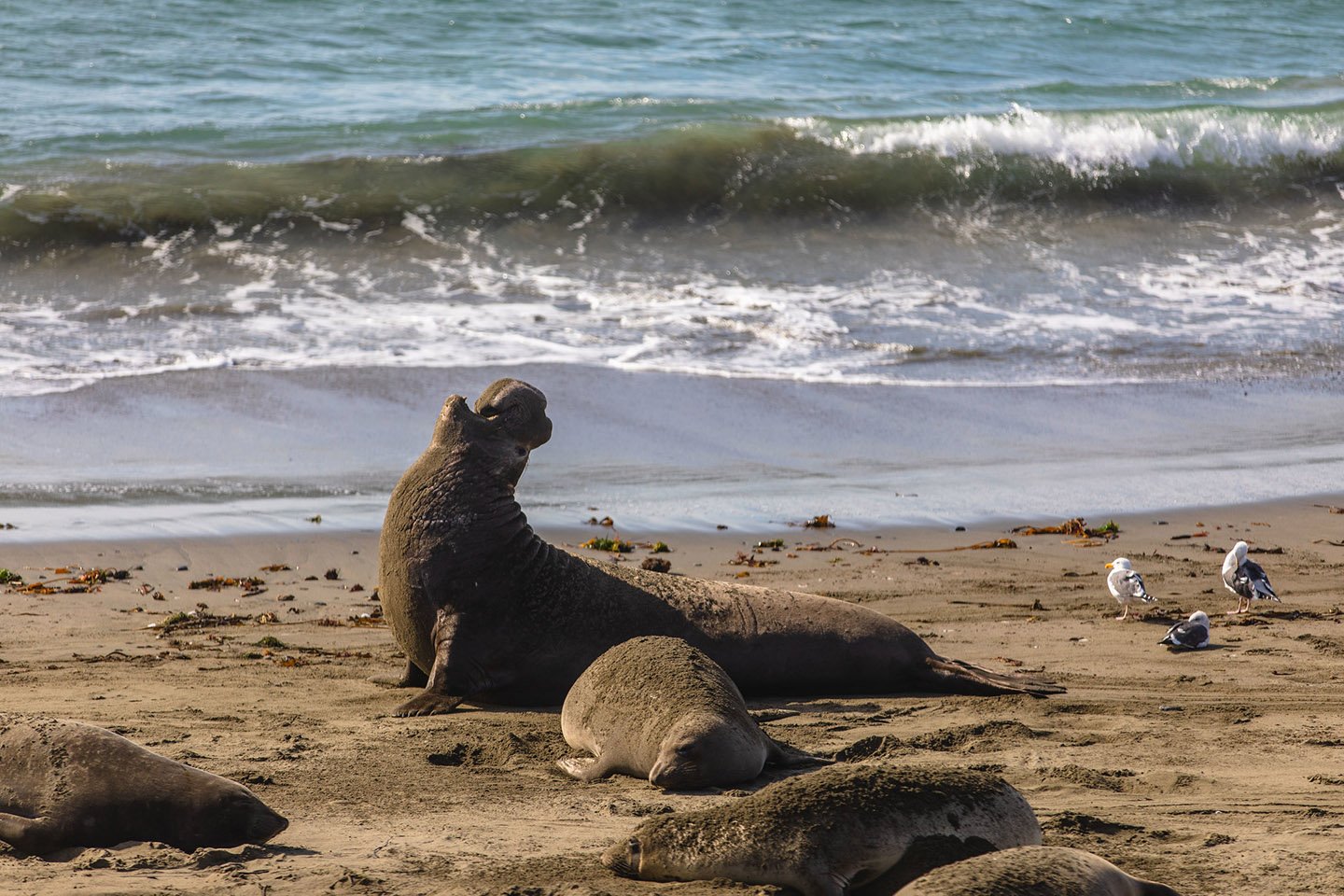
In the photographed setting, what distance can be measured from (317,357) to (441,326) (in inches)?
65.6

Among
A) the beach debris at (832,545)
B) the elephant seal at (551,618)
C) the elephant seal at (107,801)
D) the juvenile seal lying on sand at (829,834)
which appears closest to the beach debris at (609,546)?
the beach debris at (832,545)

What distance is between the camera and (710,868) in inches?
142

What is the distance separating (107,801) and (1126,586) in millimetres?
4929

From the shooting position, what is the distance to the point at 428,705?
5637mm

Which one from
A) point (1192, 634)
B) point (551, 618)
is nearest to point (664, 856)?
point (551, 618)

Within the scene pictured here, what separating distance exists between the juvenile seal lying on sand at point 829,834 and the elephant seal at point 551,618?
2177 millimetres

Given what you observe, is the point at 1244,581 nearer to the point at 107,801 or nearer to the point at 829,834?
the point at 829,834

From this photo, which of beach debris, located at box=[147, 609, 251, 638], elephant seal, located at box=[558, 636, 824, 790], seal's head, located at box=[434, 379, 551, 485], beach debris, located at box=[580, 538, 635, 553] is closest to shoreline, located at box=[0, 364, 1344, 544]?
beach debris, located at box=[580, 538, 635, 553]

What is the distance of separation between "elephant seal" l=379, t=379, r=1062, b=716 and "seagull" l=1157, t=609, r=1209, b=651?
3.40 ft

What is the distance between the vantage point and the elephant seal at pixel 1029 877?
3084 millimetres

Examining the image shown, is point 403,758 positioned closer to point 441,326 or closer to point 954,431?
point 954,431

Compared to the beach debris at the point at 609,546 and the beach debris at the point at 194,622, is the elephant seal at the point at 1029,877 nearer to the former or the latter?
the beach debris at the point at 194,622

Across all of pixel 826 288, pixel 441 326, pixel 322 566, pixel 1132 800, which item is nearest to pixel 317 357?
pixel 441 326

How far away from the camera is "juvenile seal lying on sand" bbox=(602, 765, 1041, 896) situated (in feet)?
11.7
